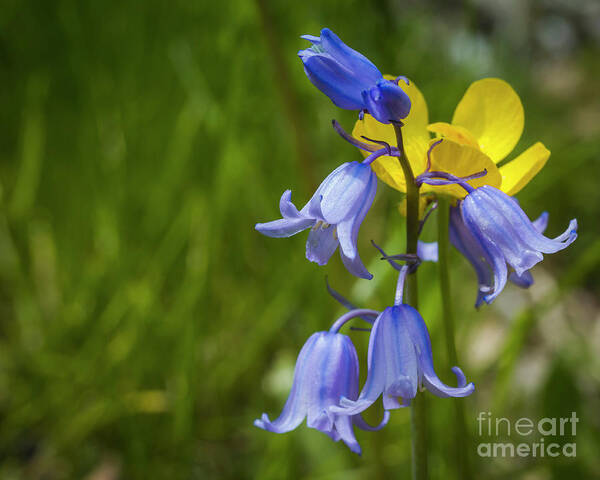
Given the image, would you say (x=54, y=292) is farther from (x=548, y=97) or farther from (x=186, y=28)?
(x=548, y=97)

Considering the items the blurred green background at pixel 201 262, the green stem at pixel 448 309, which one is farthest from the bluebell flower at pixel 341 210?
the blurred green background at pixel 201 262

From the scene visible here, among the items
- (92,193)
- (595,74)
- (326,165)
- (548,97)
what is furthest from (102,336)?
(595,74)

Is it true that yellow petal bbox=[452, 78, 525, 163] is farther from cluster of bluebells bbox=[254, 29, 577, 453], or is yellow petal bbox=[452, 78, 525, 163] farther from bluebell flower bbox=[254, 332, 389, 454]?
bluebell flower bbox=[254, 332, 389, 454]

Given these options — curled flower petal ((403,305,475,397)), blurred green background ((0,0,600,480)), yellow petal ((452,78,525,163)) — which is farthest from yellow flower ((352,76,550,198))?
blurred green background ((0,0,600,480))

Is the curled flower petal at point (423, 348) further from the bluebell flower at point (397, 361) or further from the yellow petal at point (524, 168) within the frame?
the yellow petal at point (524, 168)

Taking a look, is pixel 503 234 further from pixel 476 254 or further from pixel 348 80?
pixel 348 80
